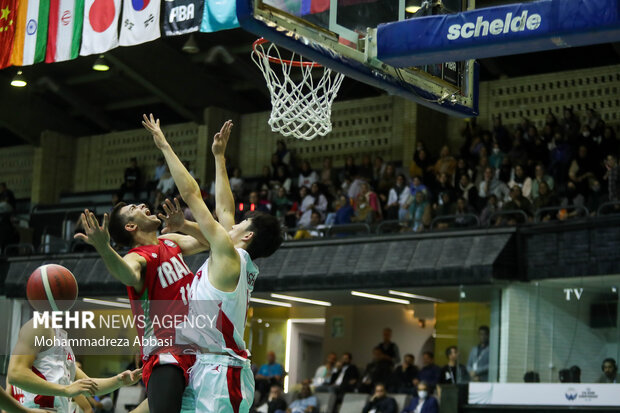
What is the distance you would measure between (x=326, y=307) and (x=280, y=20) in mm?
17401

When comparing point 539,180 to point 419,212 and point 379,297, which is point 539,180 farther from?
point 379,297

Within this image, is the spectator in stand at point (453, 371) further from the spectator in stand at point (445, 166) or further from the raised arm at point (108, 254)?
the raised arm at point (108, 254)

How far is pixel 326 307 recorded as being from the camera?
2422 cm

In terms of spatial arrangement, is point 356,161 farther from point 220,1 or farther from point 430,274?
point 220,1

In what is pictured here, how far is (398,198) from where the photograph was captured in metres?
18.8

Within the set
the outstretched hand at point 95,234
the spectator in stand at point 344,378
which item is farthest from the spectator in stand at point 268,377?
the outstretched hand at point 95,234

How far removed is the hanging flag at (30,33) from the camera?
53.0ft

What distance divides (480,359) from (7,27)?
31.6 ft

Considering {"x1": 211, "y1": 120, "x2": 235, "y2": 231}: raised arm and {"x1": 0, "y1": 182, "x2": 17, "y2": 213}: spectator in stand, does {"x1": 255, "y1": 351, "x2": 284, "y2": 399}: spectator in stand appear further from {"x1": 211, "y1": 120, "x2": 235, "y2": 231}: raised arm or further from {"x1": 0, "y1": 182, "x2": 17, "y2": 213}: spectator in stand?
{"x1": 211, "y1": 120, "x2": 235, "y2": 231}: raised arm

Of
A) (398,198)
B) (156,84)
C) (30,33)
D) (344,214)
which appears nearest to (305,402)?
(344,214)

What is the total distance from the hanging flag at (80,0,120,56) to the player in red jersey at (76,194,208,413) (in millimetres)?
9900

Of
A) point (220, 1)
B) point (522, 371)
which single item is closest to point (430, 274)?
point (522, 371)

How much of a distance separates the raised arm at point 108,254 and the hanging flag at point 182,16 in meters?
9.27

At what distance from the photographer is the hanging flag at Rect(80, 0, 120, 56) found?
15633 millimetres
